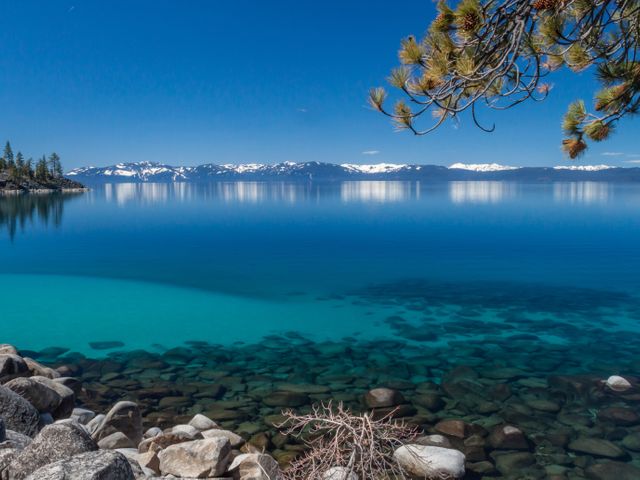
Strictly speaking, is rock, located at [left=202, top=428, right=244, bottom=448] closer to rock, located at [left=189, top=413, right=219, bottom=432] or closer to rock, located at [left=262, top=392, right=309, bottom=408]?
rock, located at [left=189, top=413, right=219, bottom=432]

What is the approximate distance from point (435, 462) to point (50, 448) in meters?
5.96

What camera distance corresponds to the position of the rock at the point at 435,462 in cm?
852

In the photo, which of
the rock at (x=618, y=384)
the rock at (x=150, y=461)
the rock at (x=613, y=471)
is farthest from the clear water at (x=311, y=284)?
the rock at (x=150, y=461)

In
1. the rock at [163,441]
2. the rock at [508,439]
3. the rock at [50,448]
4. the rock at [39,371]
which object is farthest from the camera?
the rock at [39,371]

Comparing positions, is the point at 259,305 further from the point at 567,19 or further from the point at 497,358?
the point at 567,19

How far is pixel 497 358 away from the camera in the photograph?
15750 millimetres

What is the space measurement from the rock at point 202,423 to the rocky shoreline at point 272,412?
0.02m

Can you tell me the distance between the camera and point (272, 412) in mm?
11711

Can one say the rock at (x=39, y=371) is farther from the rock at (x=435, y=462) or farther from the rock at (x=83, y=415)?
the rock at (x=435, y=462)

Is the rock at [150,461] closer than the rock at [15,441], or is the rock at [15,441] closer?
the rock at [15,441]

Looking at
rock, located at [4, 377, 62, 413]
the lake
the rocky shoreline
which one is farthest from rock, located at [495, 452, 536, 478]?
rock, located at [4, 377, 62, 413]

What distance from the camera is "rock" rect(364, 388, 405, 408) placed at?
12148 millimetres

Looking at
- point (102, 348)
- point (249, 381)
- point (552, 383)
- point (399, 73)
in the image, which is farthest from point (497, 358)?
point (102, 348)

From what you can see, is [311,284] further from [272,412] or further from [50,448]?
[50,448]
